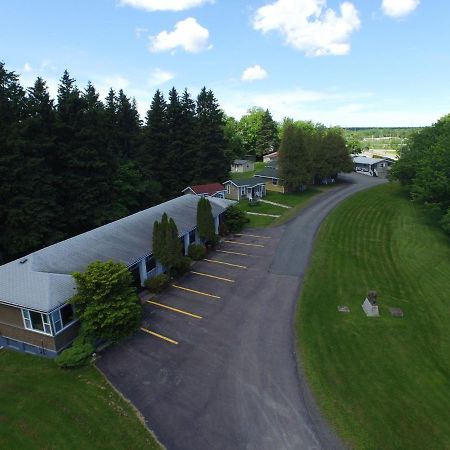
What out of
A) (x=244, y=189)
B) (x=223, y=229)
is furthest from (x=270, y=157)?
(x=223, y=229)

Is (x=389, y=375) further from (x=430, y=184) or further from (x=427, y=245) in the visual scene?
(x=430, y=184)

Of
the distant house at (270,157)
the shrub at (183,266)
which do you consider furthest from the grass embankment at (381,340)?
the distant house at (270,157)

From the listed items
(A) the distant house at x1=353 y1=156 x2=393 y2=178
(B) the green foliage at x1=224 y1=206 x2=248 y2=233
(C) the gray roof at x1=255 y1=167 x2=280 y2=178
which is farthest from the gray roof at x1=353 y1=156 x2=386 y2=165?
(B) the green foliage at x1=224 y1=206 x2=248 y2=233

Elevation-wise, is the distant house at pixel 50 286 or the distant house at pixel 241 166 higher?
the distant house at pixel 241 166

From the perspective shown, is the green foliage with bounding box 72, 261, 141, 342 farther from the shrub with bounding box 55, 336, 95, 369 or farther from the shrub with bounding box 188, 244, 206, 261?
the shrub with bounding box 188, 244, 206, 261

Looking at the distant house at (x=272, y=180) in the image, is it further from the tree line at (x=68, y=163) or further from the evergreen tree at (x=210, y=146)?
the tree line at (x=68, y=163)

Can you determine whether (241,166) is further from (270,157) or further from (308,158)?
(308,158)

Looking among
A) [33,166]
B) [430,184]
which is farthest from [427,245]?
[33,166]
